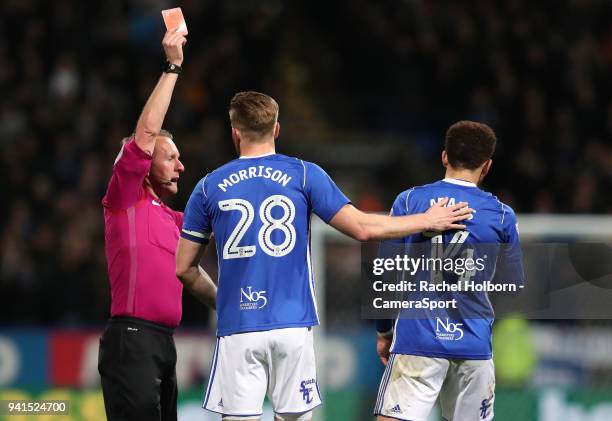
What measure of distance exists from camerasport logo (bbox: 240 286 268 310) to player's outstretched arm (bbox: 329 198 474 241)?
0.42m

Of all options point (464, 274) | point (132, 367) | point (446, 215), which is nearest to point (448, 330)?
point (464, 274)

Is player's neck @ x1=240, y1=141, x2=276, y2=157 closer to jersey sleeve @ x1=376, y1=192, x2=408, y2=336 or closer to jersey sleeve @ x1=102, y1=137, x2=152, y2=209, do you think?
jersey sleeve @ x1=102, y1=137, x2=152, y2=209

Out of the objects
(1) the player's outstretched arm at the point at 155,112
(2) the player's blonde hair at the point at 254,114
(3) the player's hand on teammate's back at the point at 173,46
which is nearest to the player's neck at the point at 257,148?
(2) the player's blonde hair at the point at 254,114

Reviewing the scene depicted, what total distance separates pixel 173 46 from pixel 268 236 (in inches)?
37.8

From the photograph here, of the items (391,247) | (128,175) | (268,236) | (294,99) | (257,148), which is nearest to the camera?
(268,236)

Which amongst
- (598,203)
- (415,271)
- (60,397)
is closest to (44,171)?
(60,397)

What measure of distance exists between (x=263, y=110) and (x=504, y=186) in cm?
787

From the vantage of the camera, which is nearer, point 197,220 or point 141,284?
point 197,220

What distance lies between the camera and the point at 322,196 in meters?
5.02

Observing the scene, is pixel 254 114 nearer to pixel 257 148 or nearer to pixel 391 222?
pixel 257 148

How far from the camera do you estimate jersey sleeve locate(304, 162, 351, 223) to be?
5.01 metres

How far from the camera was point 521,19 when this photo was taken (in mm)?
14758

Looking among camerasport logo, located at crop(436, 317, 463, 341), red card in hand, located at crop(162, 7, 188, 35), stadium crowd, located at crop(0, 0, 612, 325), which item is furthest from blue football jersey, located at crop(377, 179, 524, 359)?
stadium crowd, located at crop(0, 0, 612, 325)

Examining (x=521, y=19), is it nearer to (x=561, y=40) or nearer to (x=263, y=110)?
(x=561, y=40)
